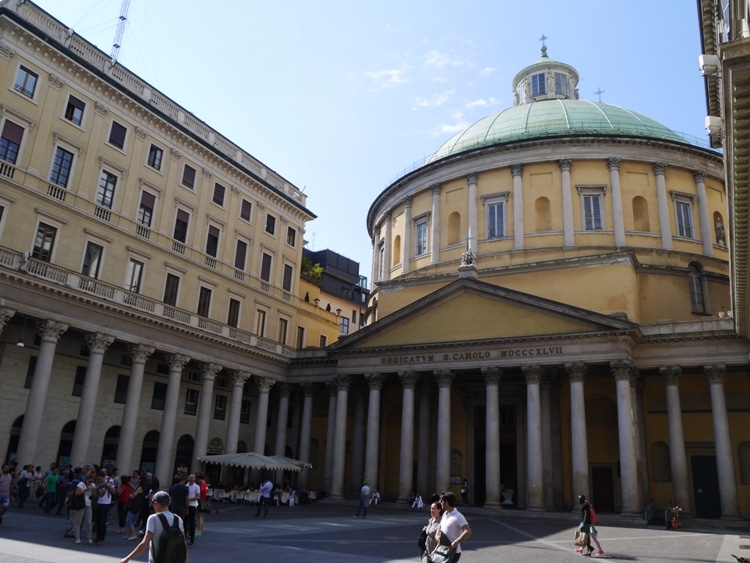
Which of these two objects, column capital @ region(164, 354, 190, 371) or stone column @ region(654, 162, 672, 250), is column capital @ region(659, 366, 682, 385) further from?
column capital @ region(164, 354, 190, 371)

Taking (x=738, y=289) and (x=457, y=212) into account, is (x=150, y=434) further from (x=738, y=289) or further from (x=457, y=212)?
(x=738, y=289)

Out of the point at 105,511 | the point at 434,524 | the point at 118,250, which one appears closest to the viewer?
the point at 434,524

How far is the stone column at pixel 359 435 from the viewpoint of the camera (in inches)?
1329

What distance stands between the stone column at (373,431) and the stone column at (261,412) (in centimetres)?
653

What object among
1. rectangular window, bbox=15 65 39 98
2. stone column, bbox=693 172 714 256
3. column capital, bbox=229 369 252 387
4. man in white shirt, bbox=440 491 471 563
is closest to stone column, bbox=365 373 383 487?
column capital, bbox=229 369 252 387

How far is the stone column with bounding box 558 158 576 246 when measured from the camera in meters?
36.6

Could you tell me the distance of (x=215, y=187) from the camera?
36.4 m

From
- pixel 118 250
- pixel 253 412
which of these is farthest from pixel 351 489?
pixel 118 250

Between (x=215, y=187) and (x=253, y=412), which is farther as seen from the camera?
(x=253, y=412)

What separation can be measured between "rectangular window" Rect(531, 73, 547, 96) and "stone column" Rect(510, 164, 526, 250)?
483 inches

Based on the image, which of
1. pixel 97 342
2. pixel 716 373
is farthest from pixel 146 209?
pixel 716 373

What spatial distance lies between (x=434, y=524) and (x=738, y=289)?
642 inches

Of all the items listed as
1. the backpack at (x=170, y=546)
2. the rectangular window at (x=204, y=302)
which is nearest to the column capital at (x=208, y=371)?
the rectangular window at (x=204, y=302)

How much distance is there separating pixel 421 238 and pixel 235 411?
1704 cm
